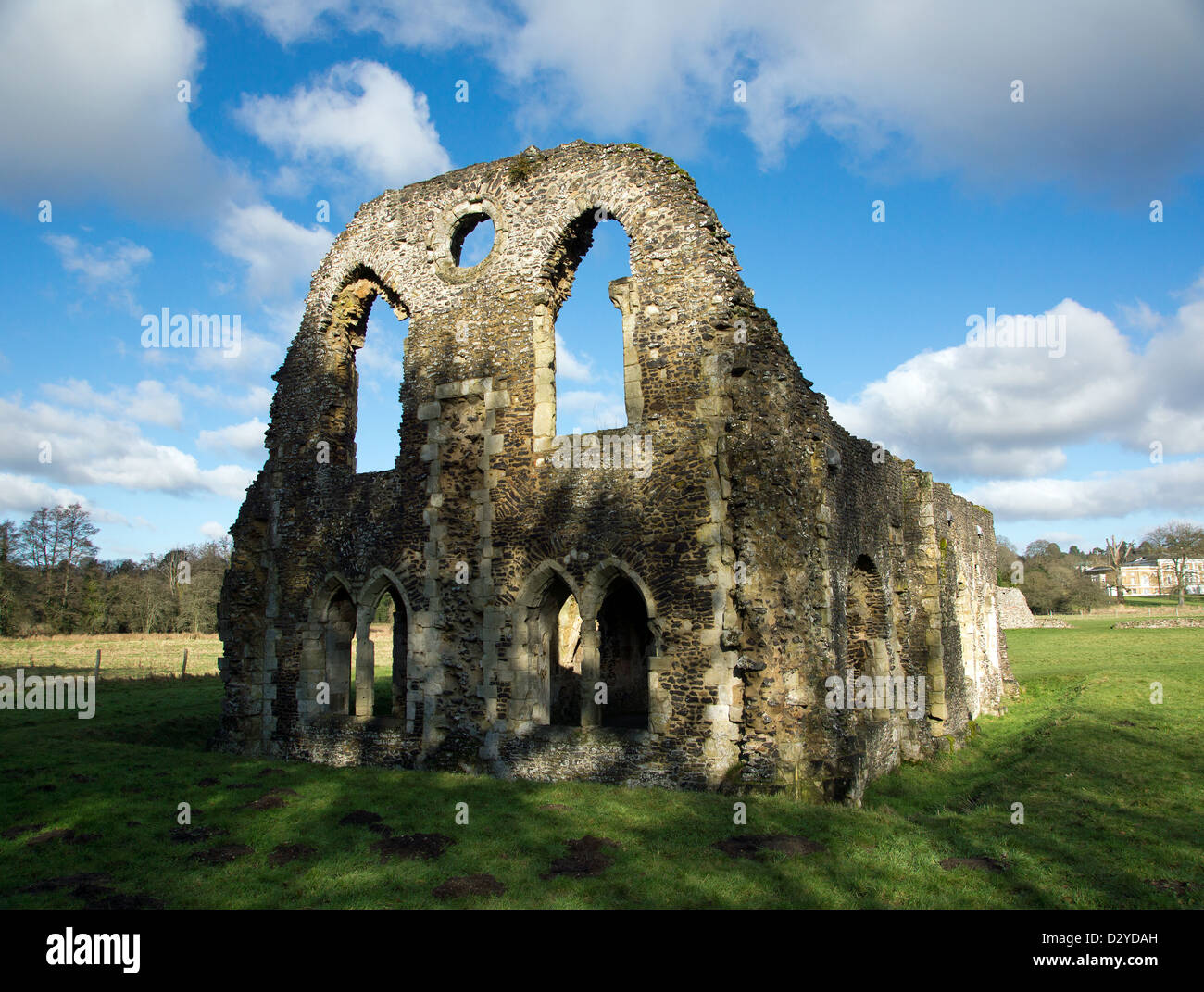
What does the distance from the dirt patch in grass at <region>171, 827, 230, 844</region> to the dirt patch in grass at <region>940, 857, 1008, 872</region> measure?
8.47m

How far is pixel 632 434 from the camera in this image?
12.9 m

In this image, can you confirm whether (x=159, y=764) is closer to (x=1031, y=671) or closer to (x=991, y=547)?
(x=991, y=547)

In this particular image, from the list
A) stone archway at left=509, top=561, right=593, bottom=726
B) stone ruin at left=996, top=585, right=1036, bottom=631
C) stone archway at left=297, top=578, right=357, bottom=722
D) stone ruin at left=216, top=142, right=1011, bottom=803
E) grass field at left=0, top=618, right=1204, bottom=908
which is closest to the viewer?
grass field at left=0, top=618, right=1204, bottom=908

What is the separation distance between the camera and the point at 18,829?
31.3ft

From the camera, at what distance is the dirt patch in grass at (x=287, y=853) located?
858 centimetres

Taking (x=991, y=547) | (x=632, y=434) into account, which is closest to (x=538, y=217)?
(x=632, y=434)

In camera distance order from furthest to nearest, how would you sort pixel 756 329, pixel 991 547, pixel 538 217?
pixel 991 547 → pixel 538 217 → pixel 756 329

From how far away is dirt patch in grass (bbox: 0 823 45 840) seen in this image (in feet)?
30.5

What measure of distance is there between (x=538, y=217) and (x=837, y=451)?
7.19 meters

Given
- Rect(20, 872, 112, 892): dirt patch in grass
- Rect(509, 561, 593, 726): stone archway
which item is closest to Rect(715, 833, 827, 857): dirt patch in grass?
Rect(509, 561, 593, 726): stone archway

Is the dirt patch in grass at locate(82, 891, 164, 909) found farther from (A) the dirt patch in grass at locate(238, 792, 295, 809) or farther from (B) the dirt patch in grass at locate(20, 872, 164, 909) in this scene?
(A) the dirt patch in grass at locate(238, 792, 295, 809)

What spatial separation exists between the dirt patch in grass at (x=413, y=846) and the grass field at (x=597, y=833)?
115 millimetres

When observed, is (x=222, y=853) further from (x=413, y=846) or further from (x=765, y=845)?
(x=765, y=845)
